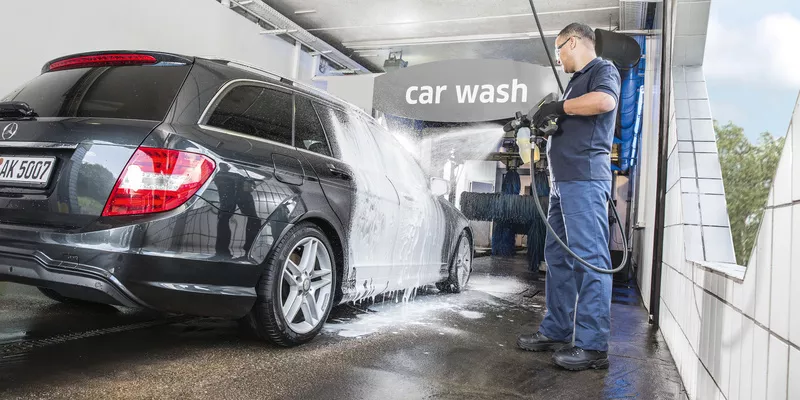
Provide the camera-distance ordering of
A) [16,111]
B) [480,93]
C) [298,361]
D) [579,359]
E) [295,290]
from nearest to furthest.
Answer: [16,111] < [298,361] < [579,359] < [295,290] < [480,93]

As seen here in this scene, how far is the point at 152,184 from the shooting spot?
219 cm

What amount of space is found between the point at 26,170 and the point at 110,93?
1.54 ft

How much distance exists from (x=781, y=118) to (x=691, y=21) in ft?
8.17

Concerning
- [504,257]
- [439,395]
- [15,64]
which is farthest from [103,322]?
[504,257]

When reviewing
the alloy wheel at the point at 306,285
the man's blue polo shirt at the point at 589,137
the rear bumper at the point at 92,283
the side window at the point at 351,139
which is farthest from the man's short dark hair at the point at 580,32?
the rear bumper at the point at 92,283

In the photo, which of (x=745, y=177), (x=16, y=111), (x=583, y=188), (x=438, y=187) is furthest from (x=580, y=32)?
(x=16, y=111)

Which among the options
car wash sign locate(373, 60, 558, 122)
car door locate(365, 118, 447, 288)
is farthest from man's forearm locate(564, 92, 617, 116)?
car wash sign locate(373, 60, 558, 122)

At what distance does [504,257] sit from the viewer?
417 inches

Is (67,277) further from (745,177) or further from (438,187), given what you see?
(438,187)

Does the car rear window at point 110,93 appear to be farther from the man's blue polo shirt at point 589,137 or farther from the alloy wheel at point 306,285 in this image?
the man's blue polo shirt at point 589,137

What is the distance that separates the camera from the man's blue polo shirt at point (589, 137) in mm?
2869

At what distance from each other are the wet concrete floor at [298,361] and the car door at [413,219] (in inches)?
17.4

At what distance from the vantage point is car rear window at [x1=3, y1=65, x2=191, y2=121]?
2.38 metres

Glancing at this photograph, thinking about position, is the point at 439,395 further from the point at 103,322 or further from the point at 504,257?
the point at 504,257
